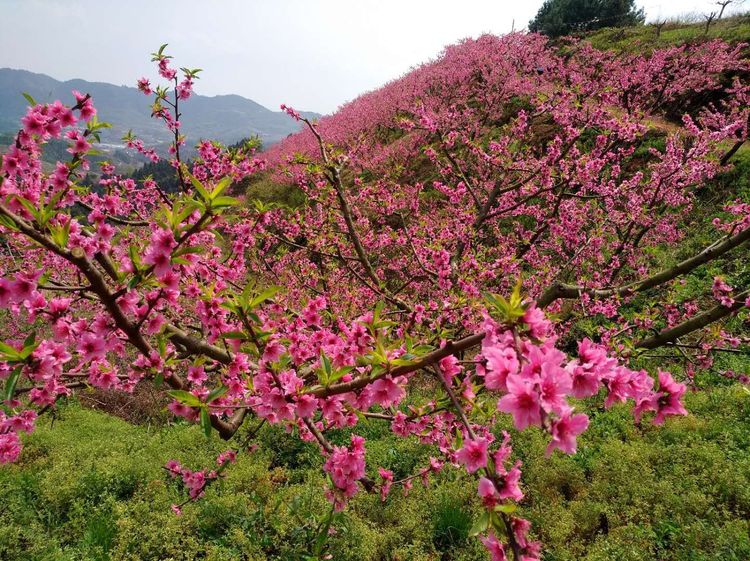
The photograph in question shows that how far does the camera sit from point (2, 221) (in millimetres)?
1354

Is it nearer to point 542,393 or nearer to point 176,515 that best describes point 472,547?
point 176,515

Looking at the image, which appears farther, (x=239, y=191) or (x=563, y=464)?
(x=239, y=191)

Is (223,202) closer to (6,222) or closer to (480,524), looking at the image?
(6,222)

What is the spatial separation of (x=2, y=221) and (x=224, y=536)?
4677 millimetres

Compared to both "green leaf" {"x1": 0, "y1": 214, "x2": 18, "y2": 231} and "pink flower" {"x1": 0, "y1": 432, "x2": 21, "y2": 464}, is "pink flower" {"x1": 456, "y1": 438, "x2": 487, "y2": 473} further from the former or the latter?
"pink flower" {"x1": 0, "y1": 432, "x2": 21, "y2": 464}

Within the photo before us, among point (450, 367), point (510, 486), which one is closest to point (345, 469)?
point (450, 367)

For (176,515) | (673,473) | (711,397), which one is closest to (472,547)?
(673,473)

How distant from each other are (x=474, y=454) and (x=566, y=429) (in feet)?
1.16

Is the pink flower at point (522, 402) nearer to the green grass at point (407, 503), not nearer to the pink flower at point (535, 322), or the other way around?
the pink flower at point (535, 322)

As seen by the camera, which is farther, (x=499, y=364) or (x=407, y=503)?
(x=407, y=503)

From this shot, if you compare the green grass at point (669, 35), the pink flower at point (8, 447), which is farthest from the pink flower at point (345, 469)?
the green grass at point (669, 35)

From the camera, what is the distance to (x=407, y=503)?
5.12 m

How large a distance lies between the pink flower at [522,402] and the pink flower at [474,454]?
26 cm

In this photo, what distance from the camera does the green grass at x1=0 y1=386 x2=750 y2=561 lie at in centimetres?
428
